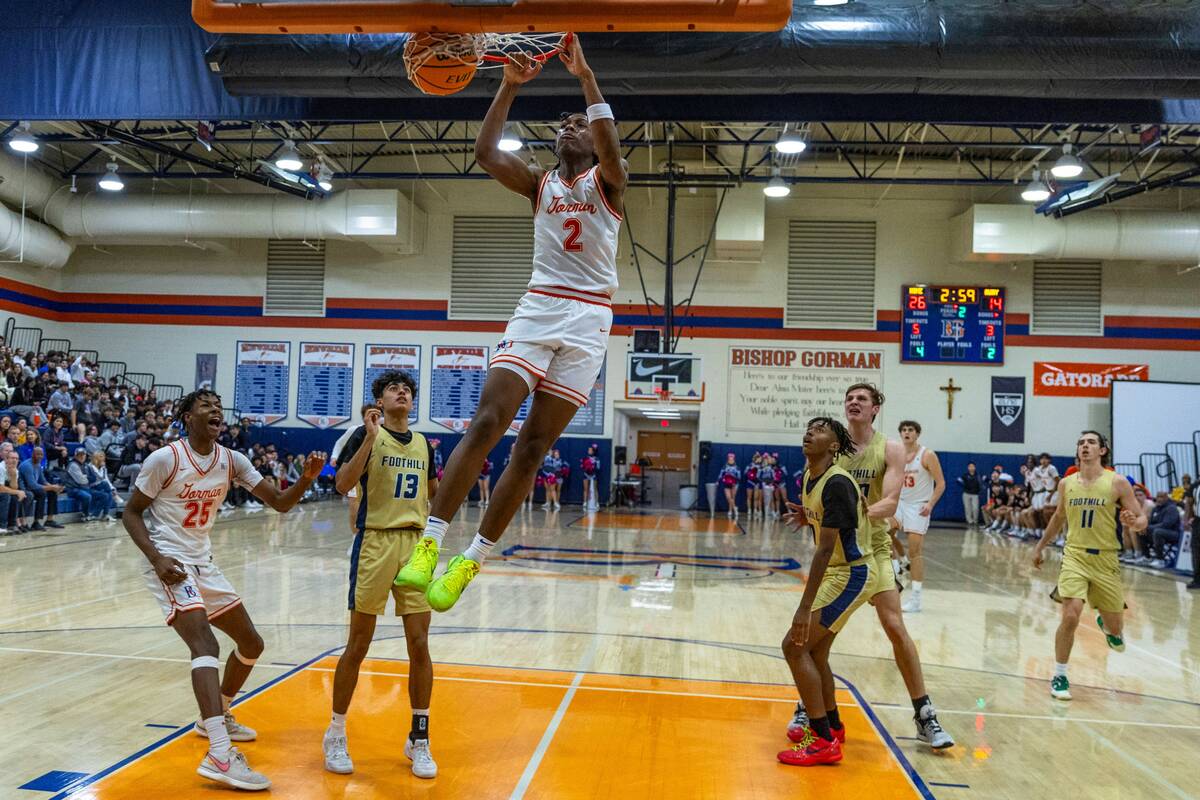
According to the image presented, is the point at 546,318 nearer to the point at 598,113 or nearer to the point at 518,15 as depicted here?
the point at 598,113

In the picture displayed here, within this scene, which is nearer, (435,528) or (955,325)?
(435,528)

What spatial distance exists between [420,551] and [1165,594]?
462 inches

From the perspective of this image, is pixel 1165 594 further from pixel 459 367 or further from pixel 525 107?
pixel 459 367

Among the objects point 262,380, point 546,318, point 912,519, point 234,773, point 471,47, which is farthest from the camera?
point 262,380

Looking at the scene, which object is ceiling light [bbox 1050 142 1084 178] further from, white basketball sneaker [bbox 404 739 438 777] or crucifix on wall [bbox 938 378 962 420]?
white basketball sneaker [bbox 404 739 438 777]

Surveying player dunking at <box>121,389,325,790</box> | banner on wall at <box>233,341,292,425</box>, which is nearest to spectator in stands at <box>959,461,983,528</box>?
banner on wall at <box>233,341,292,425</box>

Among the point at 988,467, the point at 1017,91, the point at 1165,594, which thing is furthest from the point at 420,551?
the point at 988,467

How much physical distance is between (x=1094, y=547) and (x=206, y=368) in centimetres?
2267

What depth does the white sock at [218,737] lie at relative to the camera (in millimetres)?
4012

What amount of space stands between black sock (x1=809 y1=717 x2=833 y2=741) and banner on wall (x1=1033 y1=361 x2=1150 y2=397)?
66.4 ft

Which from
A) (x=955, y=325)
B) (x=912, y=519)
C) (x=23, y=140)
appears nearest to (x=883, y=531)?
(x=912, y=519)

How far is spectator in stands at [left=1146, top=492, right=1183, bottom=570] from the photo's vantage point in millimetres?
14441

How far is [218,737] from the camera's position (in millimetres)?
4066

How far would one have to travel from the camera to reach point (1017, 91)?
8242mm
